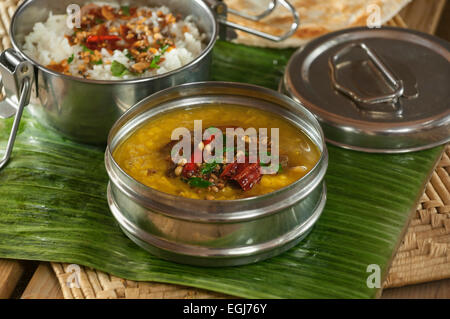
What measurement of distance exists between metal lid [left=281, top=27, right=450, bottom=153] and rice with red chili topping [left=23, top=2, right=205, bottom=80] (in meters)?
0.67

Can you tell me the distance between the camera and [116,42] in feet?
11.7

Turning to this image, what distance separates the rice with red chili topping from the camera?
333 centimetres

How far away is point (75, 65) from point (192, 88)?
0.74 m

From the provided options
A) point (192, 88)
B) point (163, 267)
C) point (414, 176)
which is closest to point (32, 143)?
point (192, 88)

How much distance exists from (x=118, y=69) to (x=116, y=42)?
34 centimetres

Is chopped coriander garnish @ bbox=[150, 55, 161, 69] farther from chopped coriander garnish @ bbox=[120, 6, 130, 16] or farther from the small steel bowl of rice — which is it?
chopped coriander garnish @ bbox=[120, 6, 130, 16]

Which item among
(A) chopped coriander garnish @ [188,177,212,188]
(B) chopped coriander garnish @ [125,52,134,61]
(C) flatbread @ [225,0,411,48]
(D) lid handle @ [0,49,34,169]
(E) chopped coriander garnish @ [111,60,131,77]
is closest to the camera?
(A) chopped coriander garnish @ [188,177,212,188]

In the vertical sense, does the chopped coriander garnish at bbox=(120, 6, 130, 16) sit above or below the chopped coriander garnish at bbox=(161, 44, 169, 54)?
below

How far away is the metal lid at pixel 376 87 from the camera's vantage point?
130 inches
